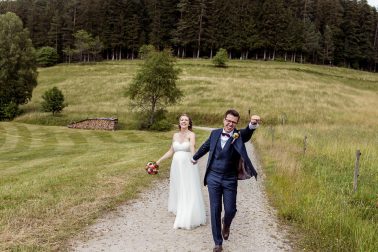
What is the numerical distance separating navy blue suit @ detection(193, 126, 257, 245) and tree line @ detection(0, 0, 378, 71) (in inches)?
3260

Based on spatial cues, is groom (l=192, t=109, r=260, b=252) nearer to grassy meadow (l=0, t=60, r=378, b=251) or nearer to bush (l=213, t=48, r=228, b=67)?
grassy meadow (l=0, t=60, r=378, b=251)

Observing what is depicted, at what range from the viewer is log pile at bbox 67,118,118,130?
40.9 m

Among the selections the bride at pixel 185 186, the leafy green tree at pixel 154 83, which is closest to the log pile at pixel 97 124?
the leafy green tree at pixel 154 83

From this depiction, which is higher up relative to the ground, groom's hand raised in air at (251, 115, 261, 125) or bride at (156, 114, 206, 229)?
groom's hand raised in air at (251, 115, 261, 125)

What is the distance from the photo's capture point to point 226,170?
22.8 feet

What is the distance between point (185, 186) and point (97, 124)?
34.3 metres

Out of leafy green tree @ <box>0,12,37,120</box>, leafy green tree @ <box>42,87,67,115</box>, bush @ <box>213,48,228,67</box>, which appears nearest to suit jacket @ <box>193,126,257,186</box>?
leafy green tree @ <box>42,87,67,115</box>

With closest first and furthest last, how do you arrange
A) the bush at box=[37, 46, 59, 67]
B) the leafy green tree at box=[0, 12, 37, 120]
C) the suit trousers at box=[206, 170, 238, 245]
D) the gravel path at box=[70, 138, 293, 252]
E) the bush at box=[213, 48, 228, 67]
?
the suit trousers at box=[206, 170, 238, 245]
the gravel path at box=[70, 138, 293, 252]
the leafy green tree at box=[0, 12, 37, 120]
the bush at box=[213, 48, 228, 67]
the bush at box=[37, 46, 59, 67]

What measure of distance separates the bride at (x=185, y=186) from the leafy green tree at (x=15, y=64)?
47078 mm

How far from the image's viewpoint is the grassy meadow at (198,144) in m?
8.26

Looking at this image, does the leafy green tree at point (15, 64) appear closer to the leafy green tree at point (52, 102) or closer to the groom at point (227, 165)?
the leafy green tree at point (52, 102)

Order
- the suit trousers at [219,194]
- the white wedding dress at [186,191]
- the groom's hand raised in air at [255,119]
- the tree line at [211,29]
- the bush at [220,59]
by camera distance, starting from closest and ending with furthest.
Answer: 1. the groom's hand raised in air at [255,119]
2. the suit trousers at [219,194]
3. the white wedding dress at [186,191]
4. the bush at [220,59]
5. the tree line at [211,29]

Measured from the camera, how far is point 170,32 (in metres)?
95.1

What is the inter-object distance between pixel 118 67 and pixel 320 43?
177ft
